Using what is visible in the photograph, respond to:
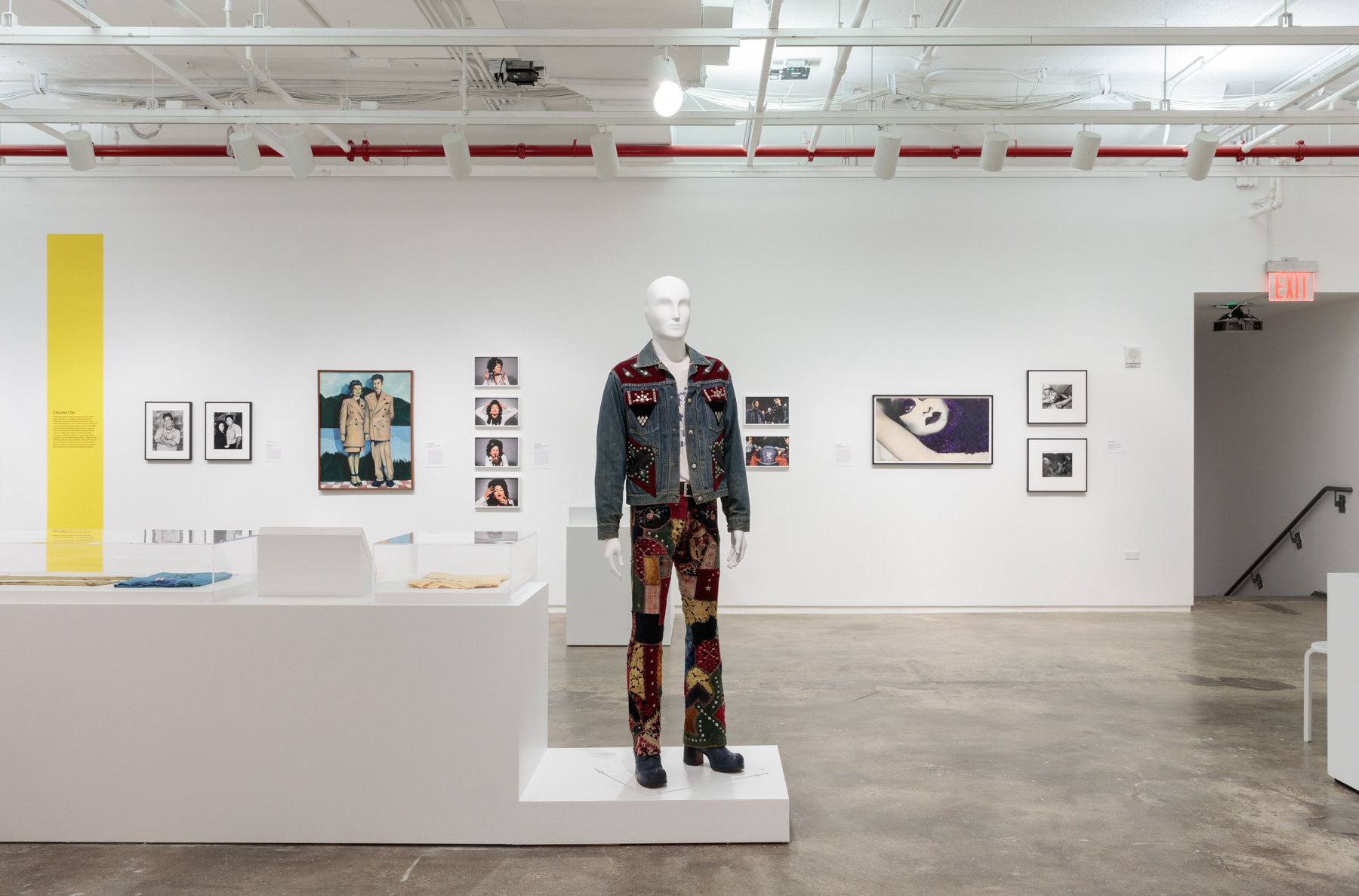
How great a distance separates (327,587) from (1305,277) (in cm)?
847

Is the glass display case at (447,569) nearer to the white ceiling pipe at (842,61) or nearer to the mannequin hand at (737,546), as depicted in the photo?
the mannequin hand at (737,546)

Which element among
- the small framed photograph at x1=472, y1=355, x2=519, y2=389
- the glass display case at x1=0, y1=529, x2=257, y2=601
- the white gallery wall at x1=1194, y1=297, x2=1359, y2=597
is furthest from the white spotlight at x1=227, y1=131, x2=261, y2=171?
the white gallery wall at x1=1194, y1=297, x2=1359, y2=597

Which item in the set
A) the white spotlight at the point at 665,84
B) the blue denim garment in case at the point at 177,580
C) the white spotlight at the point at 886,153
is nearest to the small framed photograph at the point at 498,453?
the white spotlight at the point at 665,84

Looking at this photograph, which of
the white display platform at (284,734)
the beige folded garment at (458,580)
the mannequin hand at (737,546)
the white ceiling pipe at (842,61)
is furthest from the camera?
the white ceiling pipe at (842,61)

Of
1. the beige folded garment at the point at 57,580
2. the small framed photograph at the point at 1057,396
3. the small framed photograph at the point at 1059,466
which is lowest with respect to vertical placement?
the beige folded garment at the point at 57,580

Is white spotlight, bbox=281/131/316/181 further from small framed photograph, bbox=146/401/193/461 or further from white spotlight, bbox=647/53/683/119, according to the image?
white spotlight, bbox=647/53/683/119

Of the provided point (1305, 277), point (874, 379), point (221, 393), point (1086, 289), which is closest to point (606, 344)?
point (874, 379)

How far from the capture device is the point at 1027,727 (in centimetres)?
442

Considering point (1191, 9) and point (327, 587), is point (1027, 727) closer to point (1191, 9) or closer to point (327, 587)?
point (327, 587)

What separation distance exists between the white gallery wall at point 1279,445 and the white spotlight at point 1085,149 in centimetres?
324

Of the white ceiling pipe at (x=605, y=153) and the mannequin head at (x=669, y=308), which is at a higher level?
the white ceiling pipe at (x=605, y=153)

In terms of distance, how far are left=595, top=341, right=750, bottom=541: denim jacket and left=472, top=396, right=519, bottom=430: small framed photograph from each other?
15.1 feet

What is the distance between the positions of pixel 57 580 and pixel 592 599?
357 centimetres

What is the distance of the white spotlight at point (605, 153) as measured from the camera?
5992mm
